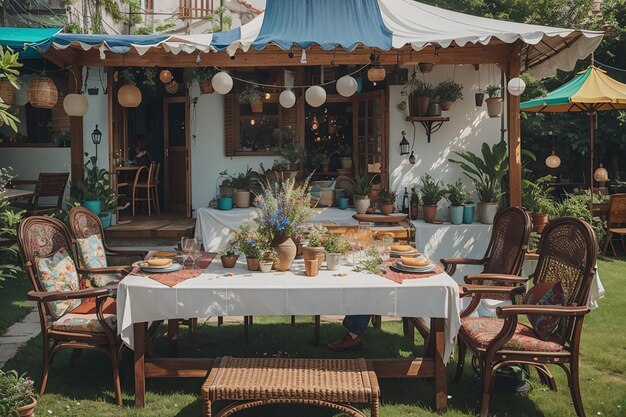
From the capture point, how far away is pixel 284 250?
3.83 metres

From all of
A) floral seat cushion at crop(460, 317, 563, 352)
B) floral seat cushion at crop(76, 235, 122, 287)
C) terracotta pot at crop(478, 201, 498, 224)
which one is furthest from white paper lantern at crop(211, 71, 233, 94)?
floral seat cushion at crop(460, 317, 563, 352)

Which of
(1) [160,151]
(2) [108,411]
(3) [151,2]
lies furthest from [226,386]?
(3) [151,2]

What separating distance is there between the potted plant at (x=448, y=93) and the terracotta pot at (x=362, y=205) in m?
1.77

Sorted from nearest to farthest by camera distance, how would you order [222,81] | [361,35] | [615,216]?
[222,81] → [361,35] → [615,216]

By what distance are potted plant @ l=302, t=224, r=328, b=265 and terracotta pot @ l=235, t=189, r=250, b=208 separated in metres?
4.14

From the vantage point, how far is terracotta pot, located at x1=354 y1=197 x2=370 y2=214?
798 cm

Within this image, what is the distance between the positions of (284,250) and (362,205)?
14.0ft

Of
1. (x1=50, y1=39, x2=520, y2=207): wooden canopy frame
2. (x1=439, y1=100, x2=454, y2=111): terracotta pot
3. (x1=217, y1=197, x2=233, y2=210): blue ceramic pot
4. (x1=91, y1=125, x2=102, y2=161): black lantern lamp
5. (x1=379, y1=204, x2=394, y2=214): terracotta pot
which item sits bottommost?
(x1=379, y1=204, x2=394, y2=214): terracotta pot

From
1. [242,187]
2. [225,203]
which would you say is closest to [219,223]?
[225,203]

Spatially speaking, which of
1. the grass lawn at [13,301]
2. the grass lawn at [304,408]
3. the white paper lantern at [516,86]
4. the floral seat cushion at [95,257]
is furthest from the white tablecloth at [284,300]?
the white paper lantern at [516,86]

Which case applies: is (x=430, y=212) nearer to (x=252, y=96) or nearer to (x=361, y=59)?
(x=361, y=59)

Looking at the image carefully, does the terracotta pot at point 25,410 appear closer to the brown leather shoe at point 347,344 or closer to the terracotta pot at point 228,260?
the terracotta pot at point 228,260

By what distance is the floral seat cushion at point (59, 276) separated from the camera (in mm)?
3893

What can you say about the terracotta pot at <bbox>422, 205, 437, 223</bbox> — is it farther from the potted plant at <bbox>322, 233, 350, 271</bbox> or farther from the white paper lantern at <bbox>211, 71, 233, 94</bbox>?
the potted plant at <bbox>322, 233, 350, 271</bbox>
